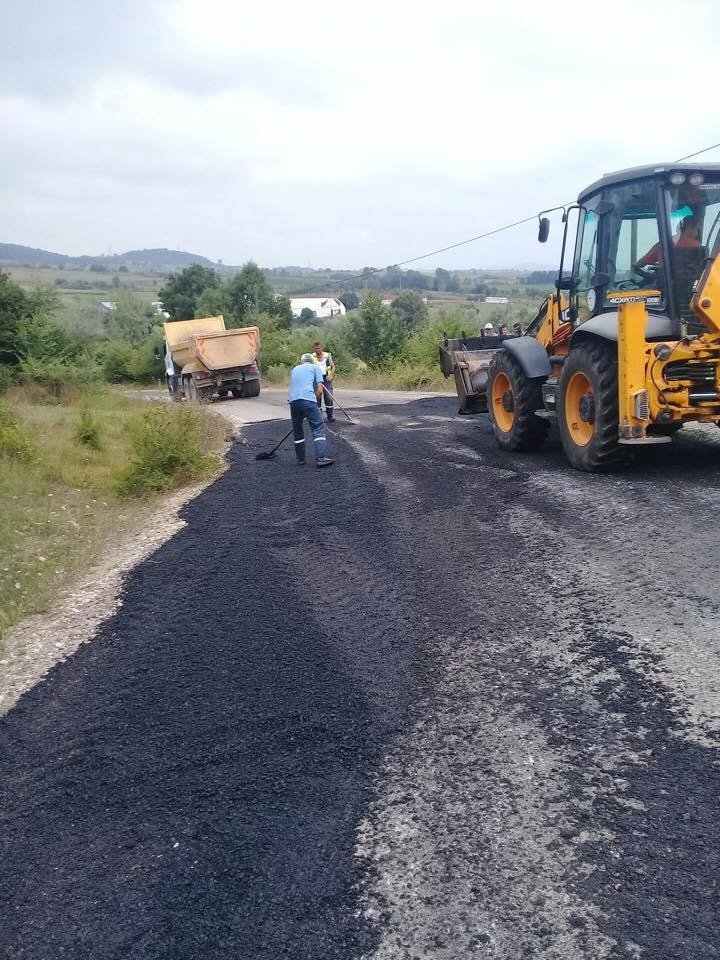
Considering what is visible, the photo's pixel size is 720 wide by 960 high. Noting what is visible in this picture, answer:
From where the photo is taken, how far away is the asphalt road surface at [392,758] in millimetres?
2598

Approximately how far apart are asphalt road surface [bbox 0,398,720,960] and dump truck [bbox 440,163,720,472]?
3.96 feet

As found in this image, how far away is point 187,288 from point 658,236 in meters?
55.9

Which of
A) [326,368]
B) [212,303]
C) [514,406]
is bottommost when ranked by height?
[514,406]

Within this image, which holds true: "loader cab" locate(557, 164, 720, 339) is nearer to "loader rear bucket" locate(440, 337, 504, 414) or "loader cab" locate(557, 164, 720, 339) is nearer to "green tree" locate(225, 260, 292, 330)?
"loader rear bucket" locate(440, 337, 504, 414)

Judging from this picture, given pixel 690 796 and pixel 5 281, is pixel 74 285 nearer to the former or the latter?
pixel 5 281

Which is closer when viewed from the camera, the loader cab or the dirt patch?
the dirt patch

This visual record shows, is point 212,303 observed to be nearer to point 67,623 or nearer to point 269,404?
point 269,404

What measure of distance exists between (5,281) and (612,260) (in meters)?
18.2

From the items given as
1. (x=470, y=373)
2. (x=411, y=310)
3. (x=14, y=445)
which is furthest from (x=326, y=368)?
(x=411, y=310)

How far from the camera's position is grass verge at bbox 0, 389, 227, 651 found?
6773mm

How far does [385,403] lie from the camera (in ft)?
60.5

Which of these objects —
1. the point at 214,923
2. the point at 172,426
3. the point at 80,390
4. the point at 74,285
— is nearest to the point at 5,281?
the point at 80,390

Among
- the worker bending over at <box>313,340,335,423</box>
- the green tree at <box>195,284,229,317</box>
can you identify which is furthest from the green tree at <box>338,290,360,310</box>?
the worker bending over at <box>313,340,335,423</box>

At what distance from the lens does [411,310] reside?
144 feet
